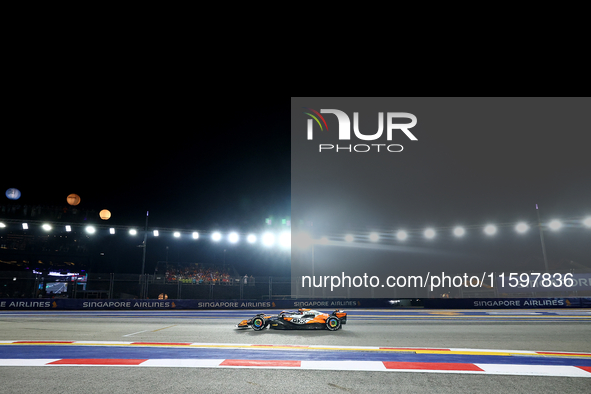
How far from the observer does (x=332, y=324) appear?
448 inches

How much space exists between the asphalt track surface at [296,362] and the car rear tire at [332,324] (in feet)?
2.17

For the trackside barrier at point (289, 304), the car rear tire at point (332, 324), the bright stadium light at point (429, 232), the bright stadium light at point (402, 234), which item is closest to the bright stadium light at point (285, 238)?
the trackside barrier at point (289, 304)

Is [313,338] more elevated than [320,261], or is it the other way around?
[320,261]

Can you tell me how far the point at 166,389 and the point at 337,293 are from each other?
23.5 metres

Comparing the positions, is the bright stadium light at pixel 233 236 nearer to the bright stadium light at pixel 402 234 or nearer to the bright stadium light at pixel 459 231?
the bright stadium light at pixel 402 234

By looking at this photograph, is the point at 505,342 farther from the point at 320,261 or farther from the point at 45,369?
the point at 320,261

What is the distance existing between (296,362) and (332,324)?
5104 mm

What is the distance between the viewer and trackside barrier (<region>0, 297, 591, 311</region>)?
882 inches

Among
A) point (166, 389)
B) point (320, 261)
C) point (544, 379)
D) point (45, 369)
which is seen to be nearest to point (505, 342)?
point (544, 379)

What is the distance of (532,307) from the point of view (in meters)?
22.4

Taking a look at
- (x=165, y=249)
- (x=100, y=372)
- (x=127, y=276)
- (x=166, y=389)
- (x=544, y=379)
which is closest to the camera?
(x=166, y=389)

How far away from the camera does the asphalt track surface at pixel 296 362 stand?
5.08m

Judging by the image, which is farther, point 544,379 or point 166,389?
point 544,379

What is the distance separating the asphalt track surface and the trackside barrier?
1308 centimetres
